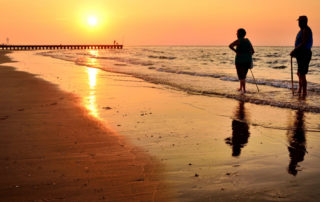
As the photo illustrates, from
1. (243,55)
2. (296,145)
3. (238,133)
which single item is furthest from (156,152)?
(243,55)

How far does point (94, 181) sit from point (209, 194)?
43.0 inches

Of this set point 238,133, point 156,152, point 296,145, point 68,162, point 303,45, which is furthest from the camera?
point 303,45

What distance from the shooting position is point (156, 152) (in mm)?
4375

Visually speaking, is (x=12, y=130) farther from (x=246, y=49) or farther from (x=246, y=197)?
(x=246, y=49)

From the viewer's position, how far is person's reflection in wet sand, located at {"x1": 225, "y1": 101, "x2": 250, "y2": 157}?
15.2ft

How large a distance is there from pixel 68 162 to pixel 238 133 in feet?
8.96

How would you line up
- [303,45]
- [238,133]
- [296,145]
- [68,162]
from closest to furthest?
[68,162], [296,145], [238,133], [303,45]

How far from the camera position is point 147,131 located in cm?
550

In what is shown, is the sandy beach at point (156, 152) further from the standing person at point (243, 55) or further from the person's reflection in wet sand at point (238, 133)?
the standing person at point (243, 55)

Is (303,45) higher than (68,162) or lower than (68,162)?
→ higher

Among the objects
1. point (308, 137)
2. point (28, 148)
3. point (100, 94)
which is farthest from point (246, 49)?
point (28, 148)

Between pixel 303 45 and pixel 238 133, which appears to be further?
pixel 303 45

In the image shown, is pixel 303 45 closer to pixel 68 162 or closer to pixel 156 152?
pixel 156 152

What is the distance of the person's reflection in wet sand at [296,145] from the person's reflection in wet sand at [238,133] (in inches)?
24.3
